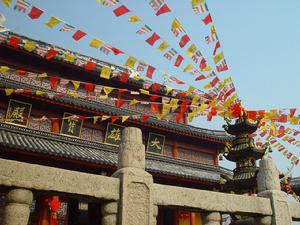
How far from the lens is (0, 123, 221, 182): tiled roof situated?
35.3 feet

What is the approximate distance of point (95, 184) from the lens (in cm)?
545

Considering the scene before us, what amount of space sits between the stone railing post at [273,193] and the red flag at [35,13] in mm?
6443

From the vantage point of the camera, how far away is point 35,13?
6.44m

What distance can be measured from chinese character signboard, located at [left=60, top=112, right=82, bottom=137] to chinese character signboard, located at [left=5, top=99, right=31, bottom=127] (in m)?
1.56

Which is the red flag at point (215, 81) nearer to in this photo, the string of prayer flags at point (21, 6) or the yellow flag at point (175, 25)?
the yellow flag at point (175, 25)

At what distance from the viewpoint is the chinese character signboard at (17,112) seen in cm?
1259

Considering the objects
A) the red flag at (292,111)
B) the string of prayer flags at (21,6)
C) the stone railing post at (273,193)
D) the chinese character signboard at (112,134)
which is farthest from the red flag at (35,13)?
the chinese character signboard at (112,134)

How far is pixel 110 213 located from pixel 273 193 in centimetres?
420

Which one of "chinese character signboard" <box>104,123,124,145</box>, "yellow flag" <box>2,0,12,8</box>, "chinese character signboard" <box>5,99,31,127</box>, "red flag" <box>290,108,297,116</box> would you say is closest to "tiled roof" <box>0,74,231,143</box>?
"chinese character signboard" <box>104,123,124,145</box>

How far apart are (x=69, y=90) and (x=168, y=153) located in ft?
20.4

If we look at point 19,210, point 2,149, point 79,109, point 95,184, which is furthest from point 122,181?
point 79,109

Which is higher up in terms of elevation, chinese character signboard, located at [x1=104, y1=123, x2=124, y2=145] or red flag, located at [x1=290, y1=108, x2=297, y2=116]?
chinese character signboard, located at [x1=104, y1=123, x2=124, y2=145]

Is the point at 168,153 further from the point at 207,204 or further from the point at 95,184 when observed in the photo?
the point at 95,184

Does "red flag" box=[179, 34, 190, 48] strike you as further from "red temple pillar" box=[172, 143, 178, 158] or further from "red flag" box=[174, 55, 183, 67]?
"red temple pillar" box=[172, 143, 178, 158]
